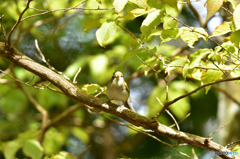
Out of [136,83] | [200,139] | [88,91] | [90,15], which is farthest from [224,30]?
[136,83]

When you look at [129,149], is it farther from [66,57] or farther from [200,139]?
[200,139]

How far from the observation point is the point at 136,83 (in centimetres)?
576

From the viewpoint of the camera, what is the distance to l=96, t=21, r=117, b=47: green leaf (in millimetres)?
1827

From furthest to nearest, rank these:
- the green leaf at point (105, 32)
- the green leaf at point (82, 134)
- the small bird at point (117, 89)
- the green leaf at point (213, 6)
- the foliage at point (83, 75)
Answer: the green leaf at point (82, 134)
the foliage at point (83, 75)
the small bird at point (117, 89)
the green leaf at point (105, 32)
the green leaf at point (213, 6)

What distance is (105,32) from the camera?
184 cm

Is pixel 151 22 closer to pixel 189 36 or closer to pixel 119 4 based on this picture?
pixel 119 4

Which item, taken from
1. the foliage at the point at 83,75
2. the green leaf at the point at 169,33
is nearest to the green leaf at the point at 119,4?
the green leaf at the point at 169,33

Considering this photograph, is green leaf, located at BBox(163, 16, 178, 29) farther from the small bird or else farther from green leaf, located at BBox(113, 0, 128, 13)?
the small bird

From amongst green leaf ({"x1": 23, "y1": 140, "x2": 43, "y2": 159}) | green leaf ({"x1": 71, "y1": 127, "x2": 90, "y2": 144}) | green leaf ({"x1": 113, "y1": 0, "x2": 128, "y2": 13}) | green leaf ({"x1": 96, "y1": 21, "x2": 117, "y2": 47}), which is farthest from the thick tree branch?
green leaf ({"x1": 71, "y1": 127, "x2": 90, "y2": 144})

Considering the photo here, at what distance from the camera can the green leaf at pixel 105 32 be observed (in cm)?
183

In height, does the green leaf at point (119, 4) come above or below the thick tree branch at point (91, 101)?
above

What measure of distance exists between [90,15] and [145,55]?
2.73m

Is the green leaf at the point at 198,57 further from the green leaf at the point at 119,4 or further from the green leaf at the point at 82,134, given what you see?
the green leaf at the point at 82,134

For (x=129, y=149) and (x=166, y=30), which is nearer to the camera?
(x=166, y=30)
